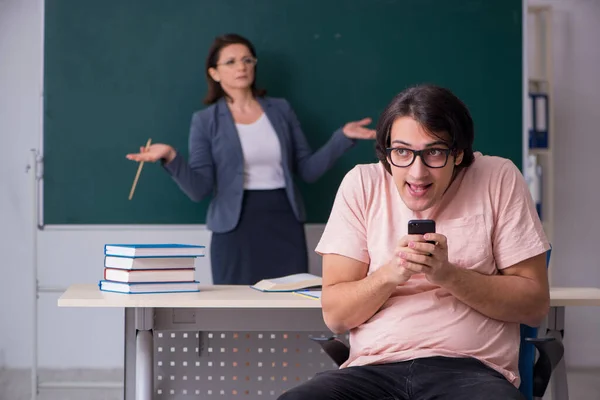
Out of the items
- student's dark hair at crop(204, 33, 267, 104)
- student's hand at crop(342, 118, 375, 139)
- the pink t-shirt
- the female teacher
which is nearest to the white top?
the female teacher

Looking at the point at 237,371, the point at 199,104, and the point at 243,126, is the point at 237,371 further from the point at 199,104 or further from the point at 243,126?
the point at 199,104

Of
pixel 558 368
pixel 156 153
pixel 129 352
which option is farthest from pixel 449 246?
pixel 156 153

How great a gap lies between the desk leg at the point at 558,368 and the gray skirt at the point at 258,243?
179 centimetres

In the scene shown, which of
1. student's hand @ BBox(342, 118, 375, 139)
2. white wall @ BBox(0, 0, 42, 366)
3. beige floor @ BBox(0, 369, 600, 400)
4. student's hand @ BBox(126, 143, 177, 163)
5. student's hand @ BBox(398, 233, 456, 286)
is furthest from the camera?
white wall @ BBox(0, 0, 42, 366)

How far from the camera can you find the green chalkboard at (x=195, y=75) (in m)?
4.45

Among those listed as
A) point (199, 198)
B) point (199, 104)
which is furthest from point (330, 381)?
point (199, 104)

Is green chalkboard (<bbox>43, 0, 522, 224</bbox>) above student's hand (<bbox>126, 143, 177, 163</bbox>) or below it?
above

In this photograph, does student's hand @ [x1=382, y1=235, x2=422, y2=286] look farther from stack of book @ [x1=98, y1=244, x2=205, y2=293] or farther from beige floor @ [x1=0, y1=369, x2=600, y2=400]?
beige floor @ [x1=0, y1=369, x2=600, y2=400]

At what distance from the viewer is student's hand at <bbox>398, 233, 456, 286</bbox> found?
181 cm

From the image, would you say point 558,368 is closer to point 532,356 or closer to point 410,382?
point 532,356

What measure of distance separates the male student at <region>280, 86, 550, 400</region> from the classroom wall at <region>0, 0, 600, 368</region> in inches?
97.4

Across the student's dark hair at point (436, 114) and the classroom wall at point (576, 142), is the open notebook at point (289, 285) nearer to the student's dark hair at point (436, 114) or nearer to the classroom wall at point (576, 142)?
the student's dark hair at point (436, 114)

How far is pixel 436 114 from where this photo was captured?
193 centimetres

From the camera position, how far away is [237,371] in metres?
2.87
